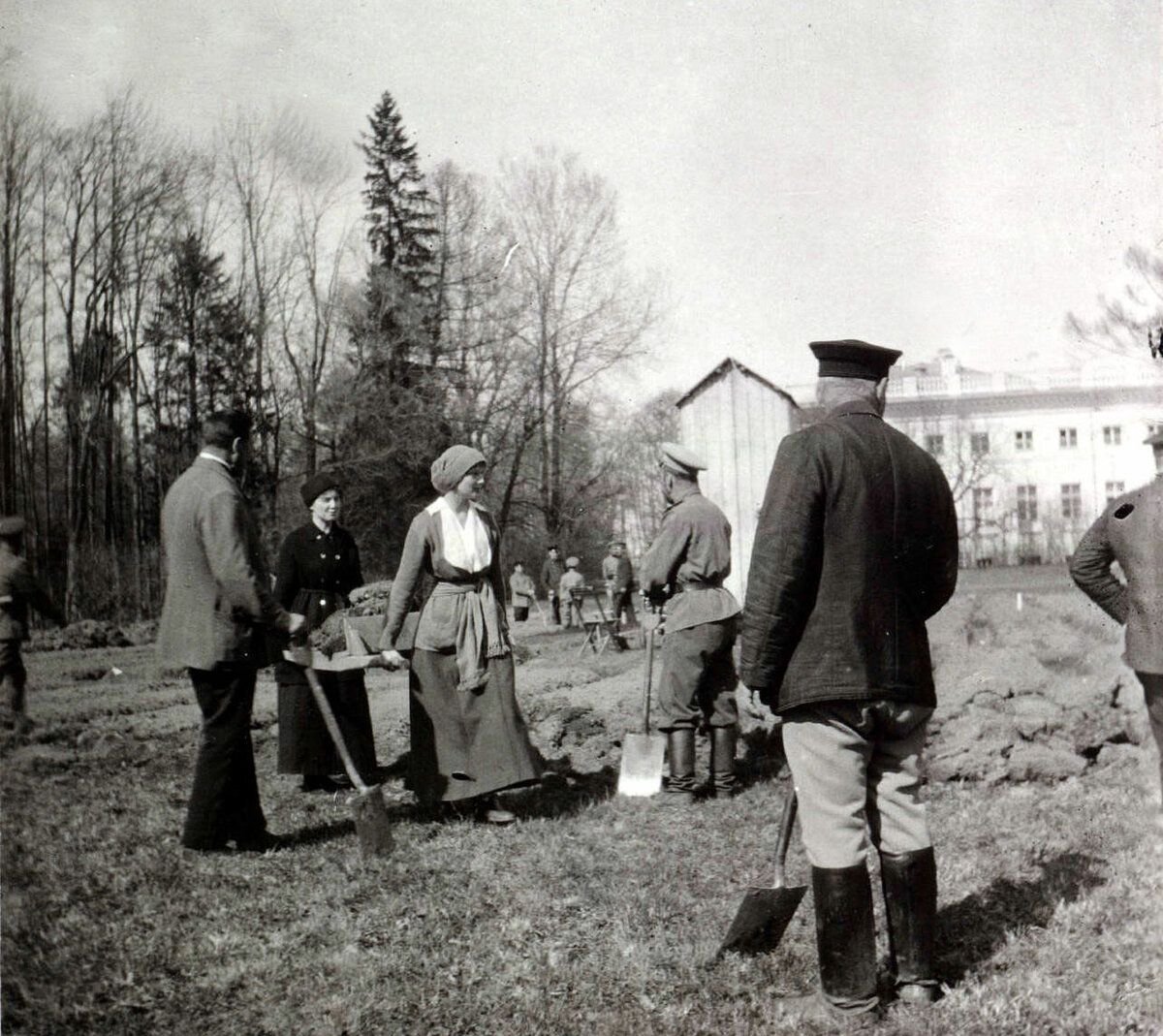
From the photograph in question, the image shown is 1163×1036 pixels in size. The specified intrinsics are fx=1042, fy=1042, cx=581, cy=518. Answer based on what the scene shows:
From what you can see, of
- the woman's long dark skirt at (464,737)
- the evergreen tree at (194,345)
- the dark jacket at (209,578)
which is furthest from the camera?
the evergreen tree at (194,345)

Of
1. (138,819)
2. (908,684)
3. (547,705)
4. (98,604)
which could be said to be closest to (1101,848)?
(908,684)

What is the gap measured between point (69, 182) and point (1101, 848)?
511 centimetres

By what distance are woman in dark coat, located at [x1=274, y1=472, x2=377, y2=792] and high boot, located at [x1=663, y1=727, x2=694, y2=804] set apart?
180 centimetres

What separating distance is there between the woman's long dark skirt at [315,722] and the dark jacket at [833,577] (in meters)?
3.52

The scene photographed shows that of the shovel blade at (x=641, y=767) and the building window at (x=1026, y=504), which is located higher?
the building window at (x=1026, y=504)

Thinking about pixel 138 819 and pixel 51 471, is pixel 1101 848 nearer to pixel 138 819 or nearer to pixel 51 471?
pixel 138 819

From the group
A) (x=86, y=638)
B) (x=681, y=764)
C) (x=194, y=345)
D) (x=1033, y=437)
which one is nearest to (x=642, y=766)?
(x=681, y=764)

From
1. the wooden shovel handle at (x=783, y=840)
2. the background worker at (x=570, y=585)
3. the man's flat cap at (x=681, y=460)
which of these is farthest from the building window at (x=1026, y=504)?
the background worker at (x=570, y=585)

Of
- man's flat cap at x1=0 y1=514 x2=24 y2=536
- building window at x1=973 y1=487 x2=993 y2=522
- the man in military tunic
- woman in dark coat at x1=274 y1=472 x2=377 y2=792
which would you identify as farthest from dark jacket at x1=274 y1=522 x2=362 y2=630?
building window at x1=973 y1=487 x2=993 y2=522

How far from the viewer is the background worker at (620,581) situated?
1535 centimetres

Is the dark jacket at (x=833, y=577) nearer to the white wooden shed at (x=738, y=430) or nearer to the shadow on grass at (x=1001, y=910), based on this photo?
the shadow on grass at (x=1001, y=910)

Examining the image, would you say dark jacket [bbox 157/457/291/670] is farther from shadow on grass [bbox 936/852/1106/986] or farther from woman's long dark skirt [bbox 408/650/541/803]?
shadow on grass [bbox 936/852/1106/986]

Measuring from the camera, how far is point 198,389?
12.0 meters

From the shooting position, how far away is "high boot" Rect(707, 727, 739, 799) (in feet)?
19.2
